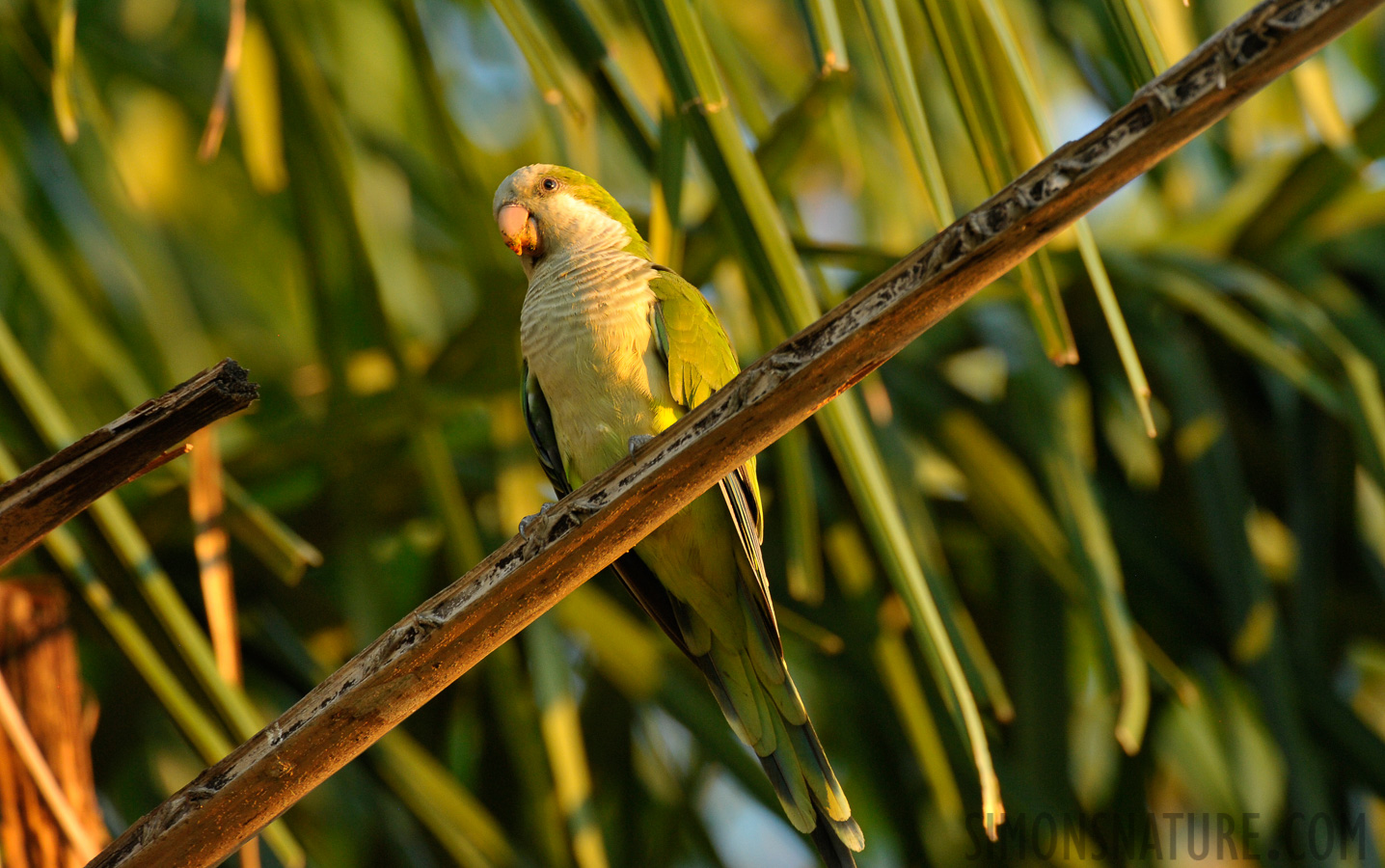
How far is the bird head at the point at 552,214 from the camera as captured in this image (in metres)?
2.31

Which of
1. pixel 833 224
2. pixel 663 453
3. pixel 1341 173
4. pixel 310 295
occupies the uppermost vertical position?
pixel 833 224

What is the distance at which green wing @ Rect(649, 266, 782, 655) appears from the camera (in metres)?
1.95

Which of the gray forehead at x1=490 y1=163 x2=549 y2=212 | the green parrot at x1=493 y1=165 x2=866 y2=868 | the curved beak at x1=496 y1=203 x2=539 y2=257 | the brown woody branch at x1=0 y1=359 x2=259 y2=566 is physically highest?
the gray forehead at x1=490 y1=163 x2=549 y2=212

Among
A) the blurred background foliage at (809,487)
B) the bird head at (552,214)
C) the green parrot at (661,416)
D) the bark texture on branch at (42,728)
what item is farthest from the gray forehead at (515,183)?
the bark texture on branch at (42,728)

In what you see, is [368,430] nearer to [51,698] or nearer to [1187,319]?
[51,698]

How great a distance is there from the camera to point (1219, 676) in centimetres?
232

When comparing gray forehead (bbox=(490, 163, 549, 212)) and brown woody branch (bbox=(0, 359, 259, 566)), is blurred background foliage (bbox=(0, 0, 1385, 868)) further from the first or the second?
brown woody branch (bbox=(0, 359, 259, 566))

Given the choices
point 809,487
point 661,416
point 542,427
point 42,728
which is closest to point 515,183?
point 542,427

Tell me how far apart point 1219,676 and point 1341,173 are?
48.0 inches

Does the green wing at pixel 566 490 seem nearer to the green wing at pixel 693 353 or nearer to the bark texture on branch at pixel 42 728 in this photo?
the green wing at pixel 693 353

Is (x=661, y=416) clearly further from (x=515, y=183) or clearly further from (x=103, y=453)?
(x=103, y=453)

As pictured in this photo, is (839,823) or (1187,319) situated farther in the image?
(1187,319)

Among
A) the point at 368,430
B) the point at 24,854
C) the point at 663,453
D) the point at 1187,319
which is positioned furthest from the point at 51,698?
the point at 1187,319

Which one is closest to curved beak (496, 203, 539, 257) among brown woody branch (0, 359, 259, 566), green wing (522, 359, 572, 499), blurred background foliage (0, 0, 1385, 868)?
blurred background foliage (0, 0, 1385, 868)
